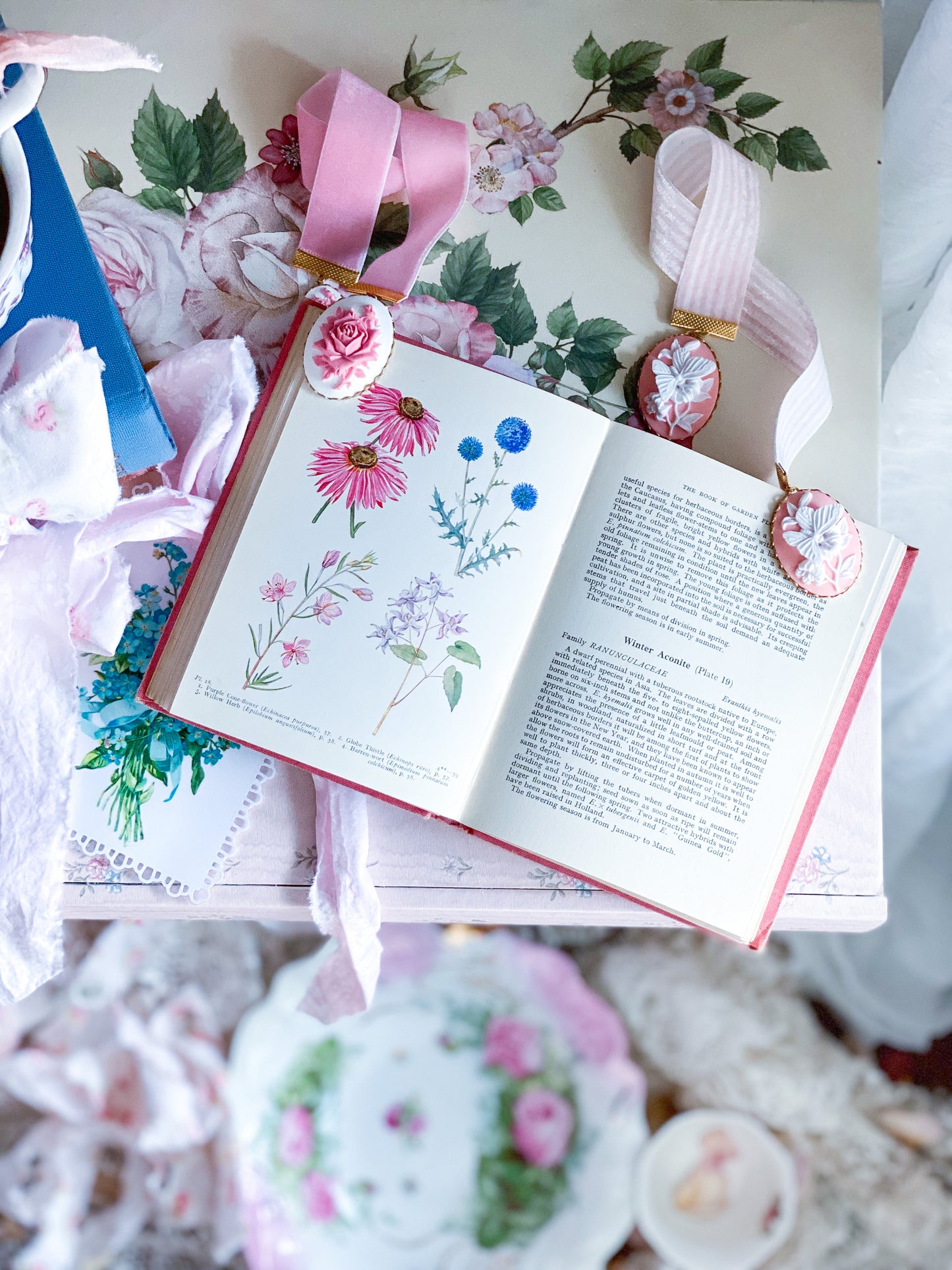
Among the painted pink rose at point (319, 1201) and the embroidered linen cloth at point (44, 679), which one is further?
the painted pink rose at point (319, 1201)

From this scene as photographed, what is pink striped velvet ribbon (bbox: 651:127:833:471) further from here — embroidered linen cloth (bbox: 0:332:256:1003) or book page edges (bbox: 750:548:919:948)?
embroidered linen cloth (bbox: 0:332:256:1003)

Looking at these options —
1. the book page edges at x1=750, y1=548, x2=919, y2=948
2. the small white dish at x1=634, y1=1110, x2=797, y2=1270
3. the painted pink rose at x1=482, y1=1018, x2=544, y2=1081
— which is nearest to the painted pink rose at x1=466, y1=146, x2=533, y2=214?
the book page edges at x1=750, y1=548, x2=919, y2=948

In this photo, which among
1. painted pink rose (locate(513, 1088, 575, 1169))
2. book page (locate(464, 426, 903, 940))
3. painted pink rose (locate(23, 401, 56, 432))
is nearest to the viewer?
painted pink rose (locate(23, 401, 56, 432))

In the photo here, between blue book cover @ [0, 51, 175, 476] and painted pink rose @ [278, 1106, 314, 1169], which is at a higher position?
blue book cover @ [0, 51, 175, 476]

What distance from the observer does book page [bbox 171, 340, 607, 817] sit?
59cm

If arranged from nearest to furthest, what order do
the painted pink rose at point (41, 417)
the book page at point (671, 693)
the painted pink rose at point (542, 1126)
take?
the painted pink rose at point (41, 417)
the book page at point (671, 693)
the painted pink rose at point (542, 1126)

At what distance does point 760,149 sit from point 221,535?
445 millimetres

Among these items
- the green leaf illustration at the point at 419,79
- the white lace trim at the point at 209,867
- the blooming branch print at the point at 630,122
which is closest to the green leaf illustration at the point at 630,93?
the blooming branch print at the point at 630,122

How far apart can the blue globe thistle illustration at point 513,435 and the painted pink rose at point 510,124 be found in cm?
21

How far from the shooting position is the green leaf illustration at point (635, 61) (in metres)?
0.67

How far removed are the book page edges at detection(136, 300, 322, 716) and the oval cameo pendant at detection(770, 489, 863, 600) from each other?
305 mm

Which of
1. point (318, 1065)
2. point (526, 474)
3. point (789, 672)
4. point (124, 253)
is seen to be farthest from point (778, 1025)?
point (124, 253)

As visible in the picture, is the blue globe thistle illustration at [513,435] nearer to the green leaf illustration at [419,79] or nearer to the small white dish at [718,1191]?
the green leaf illustration at [419,79]

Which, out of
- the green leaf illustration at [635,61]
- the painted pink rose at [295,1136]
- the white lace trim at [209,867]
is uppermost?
the green leaf illustration at [635,61]
